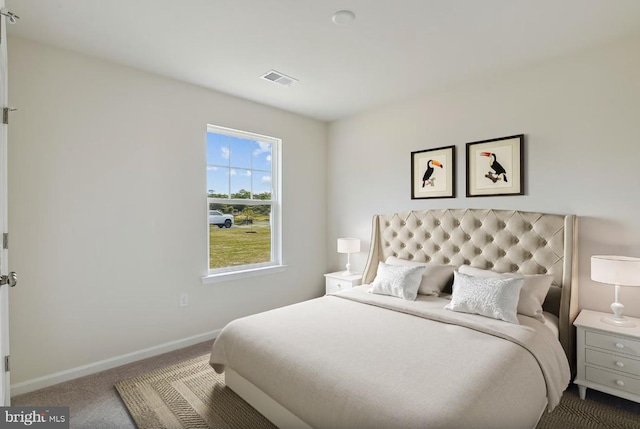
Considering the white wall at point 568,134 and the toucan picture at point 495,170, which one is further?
the toucan picture at point 495,170

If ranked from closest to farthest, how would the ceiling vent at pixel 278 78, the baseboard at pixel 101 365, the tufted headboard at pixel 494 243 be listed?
the baseboard at pixel 101 365 < the tufted headboard at pixel 494 243 < the ceiling vent at pixel 278 78

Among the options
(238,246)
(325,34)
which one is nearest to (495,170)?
(325,34)

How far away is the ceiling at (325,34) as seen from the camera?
2021 mm

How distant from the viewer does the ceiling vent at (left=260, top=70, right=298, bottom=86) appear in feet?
9.64

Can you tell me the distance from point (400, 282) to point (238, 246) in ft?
5.96

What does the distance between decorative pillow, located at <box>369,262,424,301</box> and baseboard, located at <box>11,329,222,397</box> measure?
70.7 inches

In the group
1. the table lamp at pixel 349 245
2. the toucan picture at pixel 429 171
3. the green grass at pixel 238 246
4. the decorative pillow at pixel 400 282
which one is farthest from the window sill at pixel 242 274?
the toucan picture at pixel 429 171

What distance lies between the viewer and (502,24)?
2197 mm

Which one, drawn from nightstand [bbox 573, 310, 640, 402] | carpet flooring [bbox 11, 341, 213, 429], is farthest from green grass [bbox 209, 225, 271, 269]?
nightstand [bbox 573, 310, 640, 402]

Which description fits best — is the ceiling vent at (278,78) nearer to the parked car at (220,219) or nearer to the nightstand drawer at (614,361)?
the parked car at (220,219)

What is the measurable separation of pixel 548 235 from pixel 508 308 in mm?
813

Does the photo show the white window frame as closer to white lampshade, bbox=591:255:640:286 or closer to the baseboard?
the baseboard

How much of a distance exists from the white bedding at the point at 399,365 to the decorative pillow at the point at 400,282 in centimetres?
27

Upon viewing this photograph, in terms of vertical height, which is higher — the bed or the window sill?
the window sill
